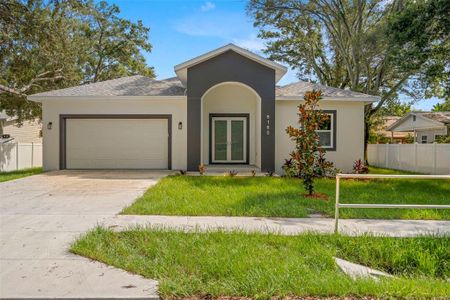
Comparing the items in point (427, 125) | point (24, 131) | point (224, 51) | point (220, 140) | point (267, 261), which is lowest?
point (267, 261)

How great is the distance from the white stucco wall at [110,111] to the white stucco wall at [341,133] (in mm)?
4299

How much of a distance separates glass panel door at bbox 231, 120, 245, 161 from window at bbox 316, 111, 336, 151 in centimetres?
369

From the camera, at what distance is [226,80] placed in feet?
48.8

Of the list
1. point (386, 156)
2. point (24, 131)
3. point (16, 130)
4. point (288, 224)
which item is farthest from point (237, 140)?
point (24, 131)

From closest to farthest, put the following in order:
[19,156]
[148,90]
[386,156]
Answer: [148,90], [19,156], [386,156]

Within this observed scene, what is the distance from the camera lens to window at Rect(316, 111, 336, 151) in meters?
15.9

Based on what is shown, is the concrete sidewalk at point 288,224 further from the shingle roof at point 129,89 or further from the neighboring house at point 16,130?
the neighboring house at point 16,130

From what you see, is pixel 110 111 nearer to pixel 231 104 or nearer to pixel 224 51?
pixel 231 104

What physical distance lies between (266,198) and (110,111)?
968cm

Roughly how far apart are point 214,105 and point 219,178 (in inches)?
208

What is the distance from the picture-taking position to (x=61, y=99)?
610 inches

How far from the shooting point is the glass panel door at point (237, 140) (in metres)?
17.2

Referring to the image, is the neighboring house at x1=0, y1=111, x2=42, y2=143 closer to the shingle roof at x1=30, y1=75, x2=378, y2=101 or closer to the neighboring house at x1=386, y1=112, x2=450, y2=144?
the shingle roof at x1=30, y1=75, x2=378, y2=101

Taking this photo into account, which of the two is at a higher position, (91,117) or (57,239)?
(91,117)
